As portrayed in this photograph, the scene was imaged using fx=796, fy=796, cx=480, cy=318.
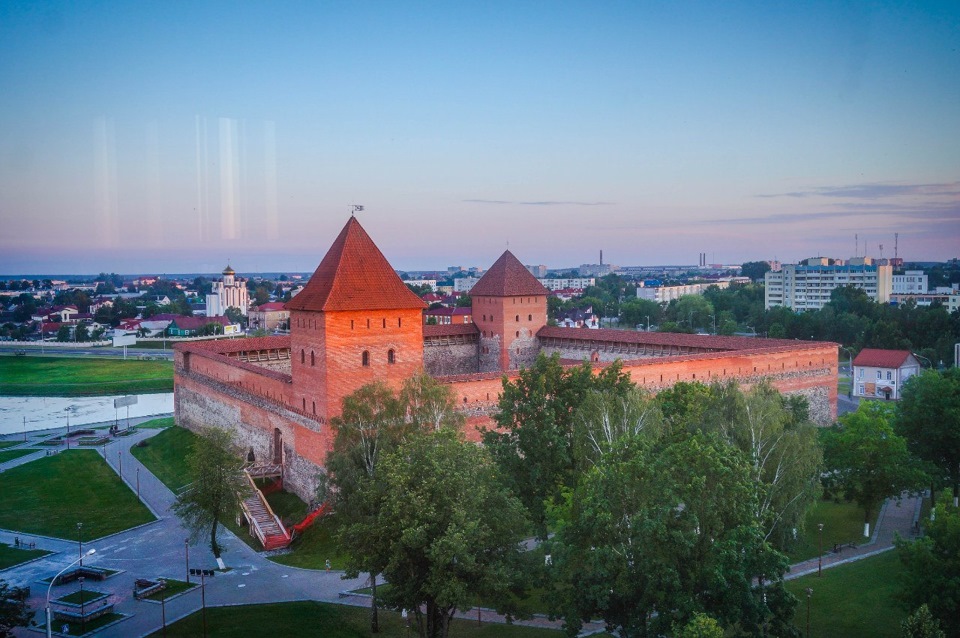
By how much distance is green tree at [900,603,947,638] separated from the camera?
46.1ft

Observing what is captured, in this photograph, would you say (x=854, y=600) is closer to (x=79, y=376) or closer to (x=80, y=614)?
(x=80, y=614)

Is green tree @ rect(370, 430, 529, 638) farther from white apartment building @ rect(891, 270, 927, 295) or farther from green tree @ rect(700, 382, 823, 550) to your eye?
white apartment building @ rect(891, 270, 927, 295)

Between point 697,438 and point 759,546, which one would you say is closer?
point 759,546

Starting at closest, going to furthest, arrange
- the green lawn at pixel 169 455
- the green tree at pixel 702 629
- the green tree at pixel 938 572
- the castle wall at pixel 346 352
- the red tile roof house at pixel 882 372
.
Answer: the green tree at pixel 702 629 < the green tree at pixel 938 572 < the castle wall at pixel 346 352 < the green lawn at pixel 169 455 < the red tile roof house at pixel 882 372

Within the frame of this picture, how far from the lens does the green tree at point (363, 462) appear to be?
17.2 metres

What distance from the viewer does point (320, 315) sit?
27.8m

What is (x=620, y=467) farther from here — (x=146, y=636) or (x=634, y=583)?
(x=146, y=636)

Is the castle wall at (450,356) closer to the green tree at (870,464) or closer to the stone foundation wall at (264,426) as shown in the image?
the stone foundation wall at (264,426)

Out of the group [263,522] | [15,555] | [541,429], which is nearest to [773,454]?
[541,429]

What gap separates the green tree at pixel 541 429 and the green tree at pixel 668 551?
4.61 meters

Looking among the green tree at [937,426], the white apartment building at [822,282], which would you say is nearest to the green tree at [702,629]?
the green tree at [937,426]

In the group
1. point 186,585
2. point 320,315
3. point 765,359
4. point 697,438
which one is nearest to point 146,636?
point 186,585

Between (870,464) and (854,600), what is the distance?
6.26 metres

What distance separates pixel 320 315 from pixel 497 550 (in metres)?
13.4
